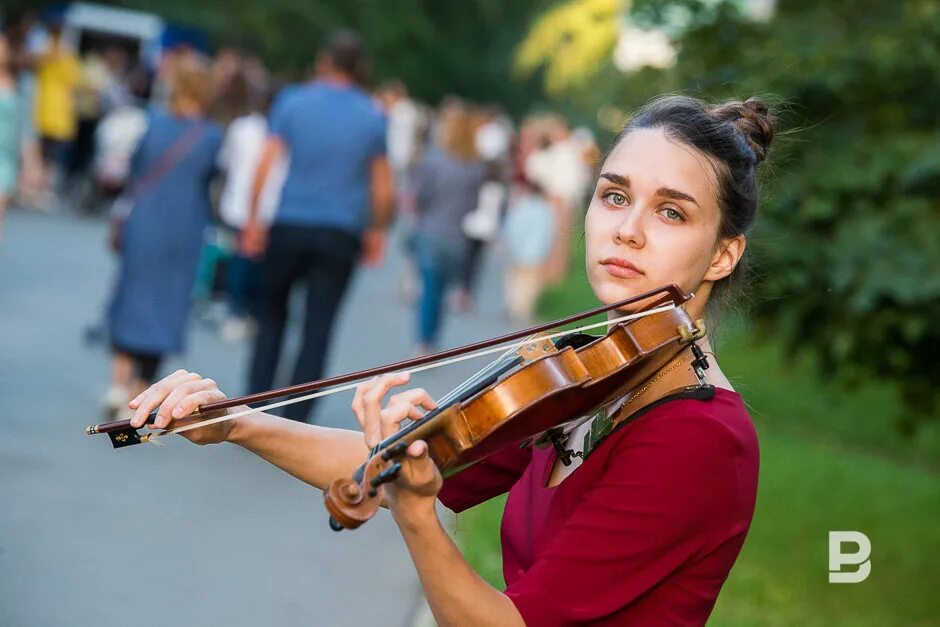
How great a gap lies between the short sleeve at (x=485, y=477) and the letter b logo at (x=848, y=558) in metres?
4.79

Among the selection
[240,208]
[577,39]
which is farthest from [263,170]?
[240,208]

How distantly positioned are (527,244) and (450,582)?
14.1 m

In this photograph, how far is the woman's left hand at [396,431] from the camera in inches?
84.4

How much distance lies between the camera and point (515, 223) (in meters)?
16.2

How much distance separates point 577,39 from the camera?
10.7 m

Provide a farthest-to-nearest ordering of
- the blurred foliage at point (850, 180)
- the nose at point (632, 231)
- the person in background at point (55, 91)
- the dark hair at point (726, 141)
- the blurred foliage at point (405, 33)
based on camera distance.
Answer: the blurred foliage at point (405, 33) < the person in background at point (55, 91) < the blurred foliage at point (850, 180) < the dark hair at point (726, 141) < the nose at point (632, 231)

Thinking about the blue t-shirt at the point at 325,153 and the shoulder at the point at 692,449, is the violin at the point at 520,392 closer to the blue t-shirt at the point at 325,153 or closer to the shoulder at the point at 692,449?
the shoulder at the point at 692,449

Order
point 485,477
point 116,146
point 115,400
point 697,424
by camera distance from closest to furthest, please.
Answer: point 697,424 < point 485,477 < point 115,400 < point 116,146

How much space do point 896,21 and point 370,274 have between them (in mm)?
12561

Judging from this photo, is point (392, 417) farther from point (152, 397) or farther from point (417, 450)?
point (152, 397)

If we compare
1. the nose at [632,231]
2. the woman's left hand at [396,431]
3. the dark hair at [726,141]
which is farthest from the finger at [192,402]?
the dark hair at [726,141]

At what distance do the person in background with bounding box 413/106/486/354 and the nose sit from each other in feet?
32.5

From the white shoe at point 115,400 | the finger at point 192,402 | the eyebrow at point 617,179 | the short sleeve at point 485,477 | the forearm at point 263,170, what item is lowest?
the white shoe at point 115,400

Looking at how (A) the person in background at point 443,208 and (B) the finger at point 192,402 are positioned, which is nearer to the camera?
(B) the finger at point 192,402
